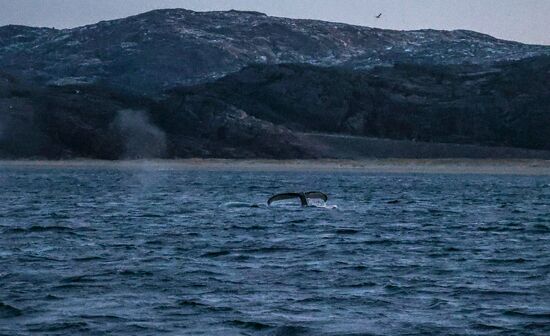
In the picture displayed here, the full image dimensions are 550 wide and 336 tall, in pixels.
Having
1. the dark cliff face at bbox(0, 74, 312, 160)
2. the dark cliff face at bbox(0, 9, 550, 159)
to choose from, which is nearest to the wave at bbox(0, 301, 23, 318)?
the dark cliff face at bbox(0, 74, 312, 160)

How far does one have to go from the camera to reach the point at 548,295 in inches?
966

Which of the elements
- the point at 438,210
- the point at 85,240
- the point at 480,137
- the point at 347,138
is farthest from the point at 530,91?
the point at 85,240

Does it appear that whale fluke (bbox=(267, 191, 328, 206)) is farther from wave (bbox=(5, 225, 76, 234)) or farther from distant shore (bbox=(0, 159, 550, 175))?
distant shore (bbox=(0, 159, 550, 175))

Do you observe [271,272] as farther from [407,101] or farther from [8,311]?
[407,101]

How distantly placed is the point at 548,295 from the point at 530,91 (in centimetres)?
14854

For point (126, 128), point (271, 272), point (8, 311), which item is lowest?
point (8, 311)

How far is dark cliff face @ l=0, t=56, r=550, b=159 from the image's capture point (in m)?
143

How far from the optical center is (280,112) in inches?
6698

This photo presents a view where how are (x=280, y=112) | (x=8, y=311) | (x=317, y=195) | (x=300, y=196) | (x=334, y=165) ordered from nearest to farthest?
(x=8, y=311) < (x=300, y=196) < (x=317, y=195) < (x=334, y=165) < (x=280, y=112)

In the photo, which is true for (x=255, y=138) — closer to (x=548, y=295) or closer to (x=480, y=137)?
(x=480, y=137)

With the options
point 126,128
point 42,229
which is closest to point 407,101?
point 126,128

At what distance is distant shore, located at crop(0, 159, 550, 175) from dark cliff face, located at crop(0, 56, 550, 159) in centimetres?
454

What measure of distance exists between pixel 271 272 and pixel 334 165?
104 meters

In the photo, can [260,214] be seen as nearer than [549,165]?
Yes
